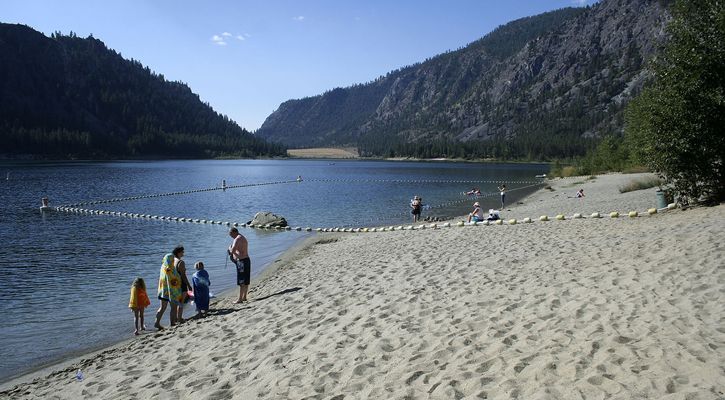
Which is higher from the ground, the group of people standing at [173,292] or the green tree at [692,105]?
the green tree at [692,105]

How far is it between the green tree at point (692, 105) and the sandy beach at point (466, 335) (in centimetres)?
432

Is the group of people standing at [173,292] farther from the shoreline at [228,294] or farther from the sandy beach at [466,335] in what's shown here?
the sandy beach at [466,335]

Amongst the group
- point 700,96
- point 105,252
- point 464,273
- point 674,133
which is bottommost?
point 105,252

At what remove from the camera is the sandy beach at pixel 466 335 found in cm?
674

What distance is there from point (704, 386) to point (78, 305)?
17.2 meters

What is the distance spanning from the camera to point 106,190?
67125mm

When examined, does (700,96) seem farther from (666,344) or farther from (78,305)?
(78,305)

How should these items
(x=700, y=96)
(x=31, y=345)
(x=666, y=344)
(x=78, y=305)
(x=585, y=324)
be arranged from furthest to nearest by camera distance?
(x=700, y=96), (x=78, y=305), (x=31, y=345), (x=585, y=324), (x=666, y=344)

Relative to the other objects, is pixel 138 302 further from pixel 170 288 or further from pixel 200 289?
pixel 200 289

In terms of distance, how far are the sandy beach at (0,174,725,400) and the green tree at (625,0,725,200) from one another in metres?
4.32

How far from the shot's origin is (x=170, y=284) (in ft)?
44.2

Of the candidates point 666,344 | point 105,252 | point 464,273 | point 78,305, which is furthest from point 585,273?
point 105,252

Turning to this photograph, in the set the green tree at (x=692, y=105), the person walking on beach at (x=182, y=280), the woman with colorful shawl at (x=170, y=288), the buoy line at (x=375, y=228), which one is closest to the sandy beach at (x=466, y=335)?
the woman with colorful shawl at (x=170, y=288)

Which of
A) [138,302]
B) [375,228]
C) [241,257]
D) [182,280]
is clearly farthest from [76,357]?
[375,228]
